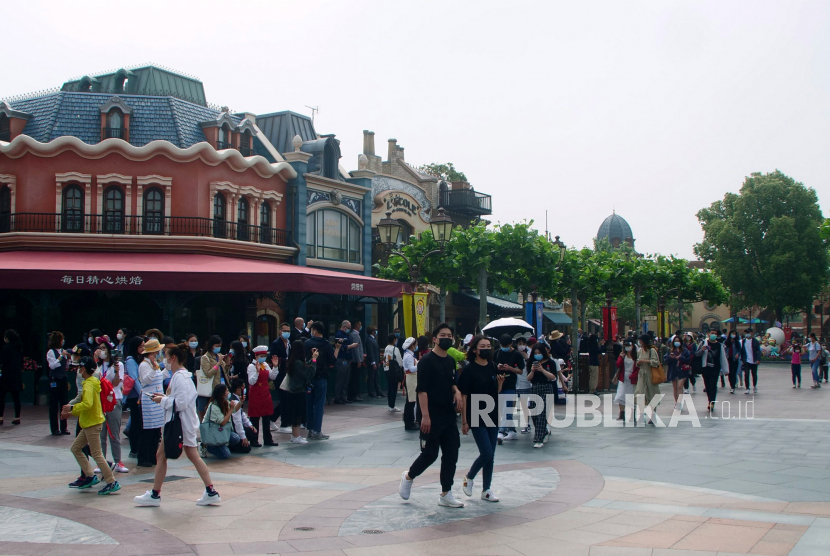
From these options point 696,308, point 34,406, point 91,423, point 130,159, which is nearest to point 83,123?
point 130,159

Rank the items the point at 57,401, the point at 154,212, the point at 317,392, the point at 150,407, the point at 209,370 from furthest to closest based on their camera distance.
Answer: the point at 154,212
the point at 57,401
the point at 317,392
the point at 209,370
the point at 150,407

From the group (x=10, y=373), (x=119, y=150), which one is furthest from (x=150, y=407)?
(x=119, y=150)

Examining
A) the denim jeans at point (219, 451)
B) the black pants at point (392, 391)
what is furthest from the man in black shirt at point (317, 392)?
the black pants at point (392, 391)

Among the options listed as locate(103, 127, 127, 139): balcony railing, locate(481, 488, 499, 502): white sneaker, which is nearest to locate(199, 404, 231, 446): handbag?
locate(481, 488, 499, 502): white sneaker

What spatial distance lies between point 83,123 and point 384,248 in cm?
1201

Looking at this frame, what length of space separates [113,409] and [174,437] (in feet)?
6.36

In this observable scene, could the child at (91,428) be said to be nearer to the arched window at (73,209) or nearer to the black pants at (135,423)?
the black pants at (135,423)

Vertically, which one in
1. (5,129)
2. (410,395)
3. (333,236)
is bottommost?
(410,395)

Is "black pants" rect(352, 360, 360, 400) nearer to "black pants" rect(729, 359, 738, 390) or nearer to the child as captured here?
"black pants" rect(729, 359, 738, 390)

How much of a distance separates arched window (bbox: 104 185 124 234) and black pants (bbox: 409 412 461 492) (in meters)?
18.5

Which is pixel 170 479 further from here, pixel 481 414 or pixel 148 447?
pixel 481 414

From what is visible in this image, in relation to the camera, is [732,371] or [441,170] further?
[441,170]

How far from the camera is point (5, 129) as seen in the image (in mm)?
24844

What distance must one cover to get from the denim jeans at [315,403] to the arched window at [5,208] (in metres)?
15.4
